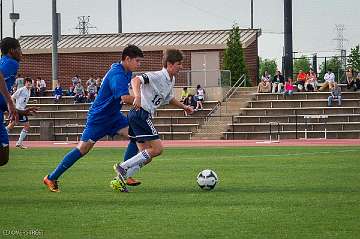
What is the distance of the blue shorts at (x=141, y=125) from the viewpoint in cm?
1419

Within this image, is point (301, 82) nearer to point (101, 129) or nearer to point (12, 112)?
point (101, 129)

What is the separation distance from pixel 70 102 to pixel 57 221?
138ft

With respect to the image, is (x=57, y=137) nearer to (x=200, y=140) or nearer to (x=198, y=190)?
(x=200, y=140)

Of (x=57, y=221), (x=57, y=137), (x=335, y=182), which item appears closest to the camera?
(x=57, y=221)

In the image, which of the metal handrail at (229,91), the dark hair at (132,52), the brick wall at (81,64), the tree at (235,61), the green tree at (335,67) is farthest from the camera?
the brick wall at (81,64)

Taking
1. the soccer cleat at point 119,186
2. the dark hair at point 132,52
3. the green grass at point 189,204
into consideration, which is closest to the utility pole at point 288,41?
the green grass at point 189,204

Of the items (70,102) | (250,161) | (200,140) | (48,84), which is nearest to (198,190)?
(250,161)

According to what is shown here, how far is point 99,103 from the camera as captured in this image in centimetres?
1452

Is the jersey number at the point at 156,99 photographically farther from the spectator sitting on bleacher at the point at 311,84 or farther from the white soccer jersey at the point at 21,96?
the spectator sitting on bleacher at the point at 311,84

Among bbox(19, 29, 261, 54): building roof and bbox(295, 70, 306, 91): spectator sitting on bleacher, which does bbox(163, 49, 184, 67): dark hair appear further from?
bbox(19, 29, 261, 54): building roof

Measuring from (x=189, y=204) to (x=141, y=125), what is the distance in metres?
2.38

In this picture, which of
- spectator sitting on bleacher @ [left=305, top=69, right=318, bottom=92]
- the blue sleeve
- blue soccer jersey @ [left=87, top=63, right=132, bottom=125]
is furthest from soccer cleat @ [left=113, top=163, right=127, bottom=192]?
spectator sitting on bleacher @ [left=305, top=69, right=318, bottom=92]

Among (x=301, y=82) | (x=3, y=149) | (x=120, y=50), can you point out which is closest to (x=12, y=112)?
(x=3, y=149)

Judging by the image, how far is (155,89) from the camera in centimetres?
1424
